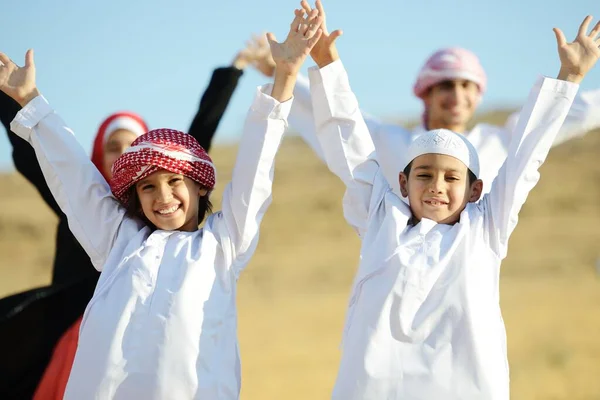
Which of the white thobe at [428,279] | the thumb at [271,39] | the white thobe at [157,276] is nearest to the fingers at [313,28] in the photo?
the thumb at [271,39]

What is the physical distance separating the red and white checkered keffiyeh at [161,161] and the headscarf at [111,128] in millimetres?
1409

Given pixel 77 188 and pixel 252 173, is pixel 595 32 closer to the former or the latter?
pixel 252 173

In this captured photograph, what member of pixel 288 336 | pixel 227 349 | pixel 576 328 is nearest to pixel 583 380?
pixel 576 328

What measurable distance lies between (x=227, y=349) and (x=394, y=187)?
1.76 m

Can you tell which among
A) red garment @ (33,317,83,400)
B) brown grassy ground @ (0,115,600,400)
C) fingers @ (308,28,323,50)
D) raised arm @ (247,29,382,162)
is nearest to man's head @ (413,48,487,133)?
raised arm @ (247,29,382,162)

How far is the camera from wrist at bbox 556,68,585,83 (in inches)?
173

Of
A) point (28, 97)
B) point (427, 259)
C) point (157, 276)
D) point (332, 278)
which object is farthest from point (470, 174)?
point (332, 278)

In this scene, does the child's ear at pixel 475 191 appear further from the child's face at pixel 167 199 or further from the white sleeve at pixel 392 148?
the child's face at pixel 167 199

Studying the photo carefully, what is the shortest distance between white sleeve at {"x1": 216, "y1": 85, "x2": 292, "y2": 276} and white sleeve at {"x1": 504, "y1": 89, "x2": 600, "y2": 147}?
5.32 feet

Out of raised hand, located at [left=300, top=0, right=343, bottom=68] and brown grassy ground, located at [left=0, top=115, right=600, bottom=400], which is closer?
raised hand, located at [left=300, top=0, right=343, bottom=68]

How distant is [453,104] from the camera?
5648 mm

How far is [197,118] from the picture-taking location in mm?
5578

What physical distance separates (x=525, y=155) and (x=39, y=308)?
117 inches

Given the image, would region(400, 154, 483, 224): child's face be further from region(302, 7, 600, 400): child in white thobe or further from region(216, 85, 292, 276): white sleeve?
region(216, 85, 292, 276): white sleeve
